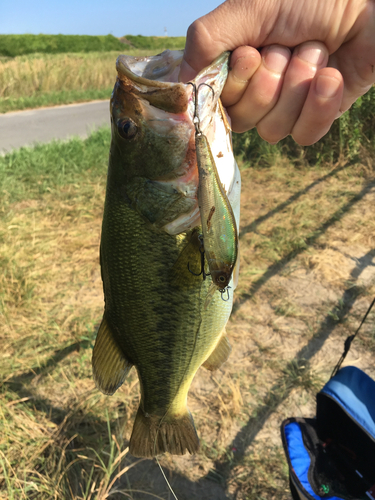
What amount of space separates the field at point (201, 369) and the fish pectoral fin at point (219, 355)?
3.29 ft

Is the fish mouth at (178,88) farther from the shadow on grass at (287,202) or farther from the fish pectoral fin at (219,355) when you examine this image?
the shadow on grass at (287,202)

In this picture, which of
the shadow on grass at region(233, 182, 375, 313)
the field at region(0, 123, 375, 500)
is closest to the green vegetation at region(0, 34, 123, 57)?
the field at region(0, 123, 375, 500)

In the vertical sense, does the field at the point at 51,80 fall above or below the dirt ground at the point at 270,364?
below

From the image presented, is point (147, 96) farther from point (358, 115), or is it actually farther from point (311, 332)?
point (358, 115)

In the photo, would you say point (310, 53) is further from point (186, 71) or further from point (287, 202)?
point (287, 202)

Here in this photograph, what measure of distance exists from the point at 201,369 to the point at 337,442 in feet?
4.16

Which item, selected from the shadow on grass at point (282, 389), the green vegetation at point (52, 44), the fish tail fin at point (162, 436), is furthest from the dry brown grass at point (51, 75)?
the green vegetation at point (52, 44)

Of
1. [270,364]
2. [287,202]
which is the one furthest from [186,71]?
[287,202]

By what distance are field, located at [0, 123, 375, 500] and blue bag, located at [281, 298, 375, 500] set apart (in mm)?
367

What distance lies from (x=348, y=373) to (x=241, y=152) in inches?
246

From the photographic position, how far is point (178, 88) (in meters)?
0.91

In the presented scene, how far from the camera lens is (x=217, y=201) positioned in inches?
32.7

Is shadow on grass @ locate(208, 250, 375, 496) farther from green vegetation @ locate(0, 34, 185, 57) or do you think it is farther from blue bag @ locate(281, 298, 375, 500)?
green vegetation @ locate(0, 34, 185, 57)

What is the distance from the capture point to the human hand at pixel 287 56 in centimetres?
115
